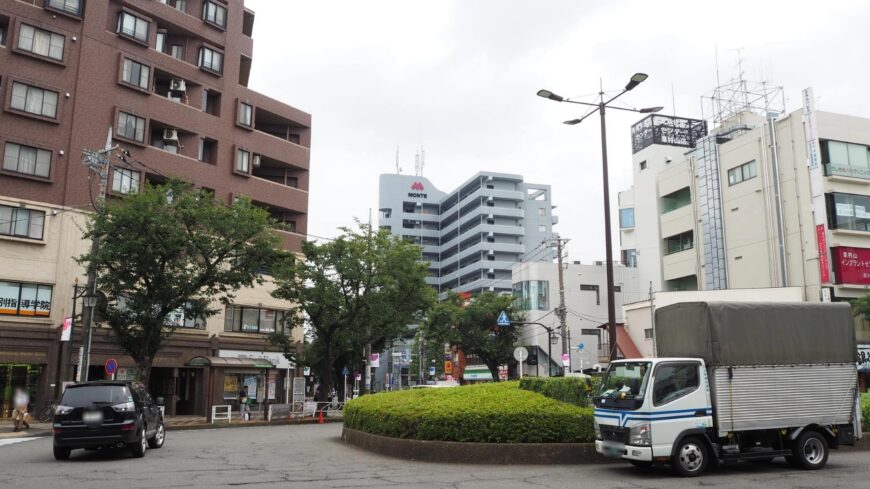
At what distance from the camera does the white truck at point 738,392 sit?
11.3 m

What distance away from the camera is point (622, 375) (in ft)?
39.8

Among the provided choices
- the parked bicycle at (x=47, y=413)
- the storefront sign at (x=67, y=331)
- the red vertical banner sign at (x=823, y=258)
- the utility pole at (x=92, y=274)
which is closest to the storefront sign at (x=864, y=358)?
the red vertical banner sign at (x=823, y=258)

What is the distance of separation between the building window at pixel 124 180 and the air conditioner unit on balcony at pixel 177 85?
6.35m

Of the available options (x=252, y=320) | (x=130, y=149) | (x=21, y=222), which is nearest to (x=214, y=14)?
(x=130, y=149)

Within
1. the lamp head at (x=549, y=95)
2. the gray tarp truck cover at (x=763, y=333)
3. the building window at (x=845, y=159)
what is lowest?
the gray tarp truck cover at (x=763, y=333)

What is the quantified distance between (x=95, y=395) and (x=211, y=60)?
107ft

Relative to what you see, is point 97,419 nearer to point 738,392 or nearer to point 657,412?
point 657,412

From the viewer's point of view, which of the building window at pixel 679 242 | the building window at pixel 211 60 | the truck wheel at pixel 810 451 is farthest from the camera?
the building window at pixel 679 242

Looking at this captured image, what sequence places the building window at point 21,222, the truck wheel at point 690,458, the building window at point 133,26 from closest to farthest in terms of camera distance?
the truck wheel at point 690,458 < the building window at point 21,222 < the building window at point 133,26

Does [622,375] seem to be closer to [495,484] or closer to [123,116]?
[495,484]

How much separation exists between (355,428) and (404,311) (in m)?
17.3

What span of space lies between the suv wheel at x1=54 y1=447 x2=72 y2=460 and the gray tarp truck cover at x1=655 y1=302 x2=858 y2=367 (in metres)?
12.8

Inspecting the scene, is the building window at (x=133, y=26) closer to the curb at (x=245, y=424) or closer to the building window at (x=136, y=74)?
the building window at (x=136, y=74)

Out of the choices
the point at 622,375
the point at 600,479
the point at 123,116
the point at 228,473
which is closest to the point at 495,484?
the point at 600,479
